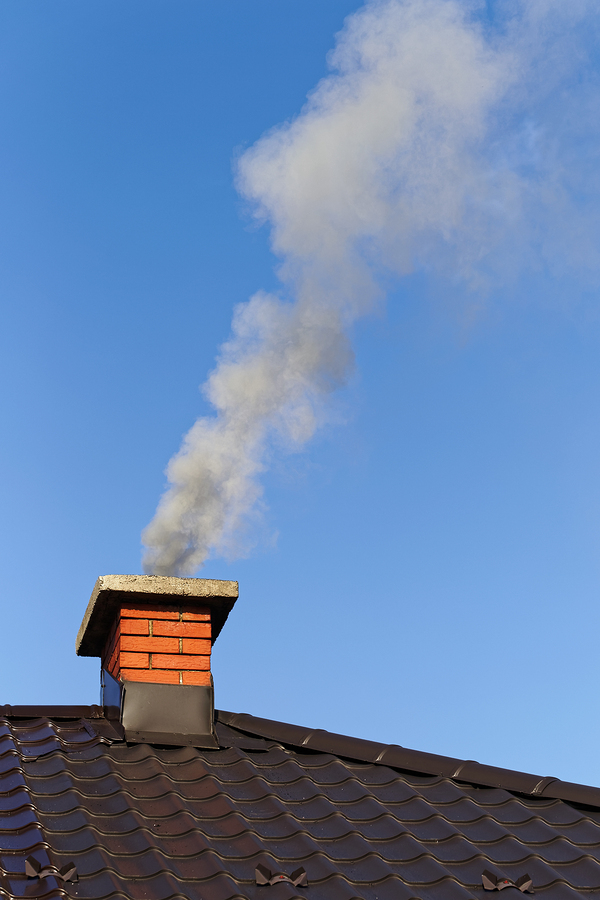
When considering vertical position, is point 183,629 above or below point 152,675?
above

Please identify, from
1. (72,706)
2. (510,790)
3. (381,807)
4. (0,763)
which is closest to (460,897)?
(381,807)

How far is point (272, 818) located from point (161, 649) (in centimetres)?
159

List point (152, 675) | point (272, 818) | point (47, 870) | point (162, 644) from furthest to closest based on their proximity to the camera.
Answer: point (162, 644)
point (152, 675)
point (272, 818)
point (47, 870)

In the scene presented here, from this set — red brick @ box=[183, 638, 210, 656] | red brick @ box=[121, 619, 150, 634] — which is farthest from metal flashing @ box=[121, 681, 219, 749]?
red brick @ box=[121, 619, 150, 634]

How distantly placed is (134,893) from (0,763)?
1.42m

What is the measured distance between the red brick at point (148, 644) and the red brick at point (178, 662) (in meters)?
0.04

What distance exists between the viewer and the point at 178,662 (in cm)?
577

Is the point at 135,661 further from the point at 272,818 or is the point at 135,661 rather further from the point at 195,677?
the point at 272,818

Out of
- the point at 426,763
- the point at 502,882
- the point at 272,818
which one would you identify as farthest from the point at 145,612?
the point at 502,882

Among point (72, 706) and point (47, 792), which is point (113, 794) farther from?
point (72, 706)

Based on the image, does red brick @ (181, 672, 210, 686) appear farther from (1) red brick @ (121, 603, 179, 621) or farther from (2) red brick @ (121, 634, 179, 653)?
(1) red brick @ (121, 603, 179, 621)

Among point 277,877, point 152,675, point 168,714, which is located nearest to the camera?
point 277,877

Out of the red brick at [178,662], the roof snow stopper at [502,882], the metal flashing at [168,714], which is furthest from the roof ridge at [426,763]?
the roof snow stopper at [502,882]

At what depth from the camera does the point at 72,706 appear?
19.4 feet
